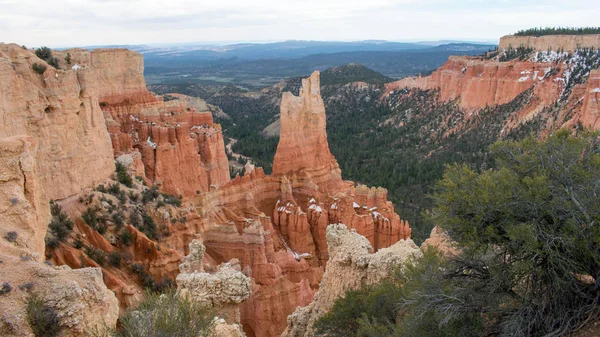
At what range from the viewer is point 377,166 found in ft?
180

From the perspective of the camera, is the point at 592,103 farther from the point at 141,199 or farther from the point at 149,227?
the point at 149,227

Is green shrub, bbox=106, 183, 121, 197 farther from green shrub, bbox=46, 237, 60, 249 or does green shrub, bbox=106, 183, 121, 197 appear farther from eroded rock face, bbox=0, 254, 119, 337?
eroded rock face, bbox=0, 254, 119, 337

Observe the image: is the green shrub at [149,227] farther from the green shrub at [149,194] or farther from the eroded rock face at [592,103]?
the eroded rock face at [592,103]

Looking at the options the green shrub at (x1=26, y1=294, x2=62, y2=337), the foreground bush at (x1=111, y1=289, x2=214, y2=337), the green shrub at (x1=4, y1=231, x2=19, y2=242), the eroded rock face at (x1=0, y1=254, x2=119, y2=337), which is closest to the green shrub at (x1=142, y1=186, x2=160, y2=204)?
the green shrub at (x1=4, y1=231, x2=19, y2=242)

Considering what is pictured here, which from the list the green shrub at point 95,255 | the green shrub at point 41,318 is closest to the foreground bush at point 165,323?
the green shrub at point 41,318

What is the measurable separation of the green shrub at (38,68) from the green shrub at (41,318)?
1039 centimetres

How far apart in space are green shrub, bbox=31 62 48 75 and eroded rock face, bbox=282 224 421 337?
399 inches

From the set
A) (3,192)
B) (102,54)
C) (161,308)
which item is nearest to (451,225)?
(161,308)

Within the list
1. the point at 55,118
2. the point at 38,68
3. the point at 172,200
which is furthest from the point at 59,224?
the point at 172,200

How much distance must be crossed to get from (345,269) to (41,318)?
805 centimetres

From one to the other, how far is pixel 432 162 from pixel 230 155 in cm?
2485

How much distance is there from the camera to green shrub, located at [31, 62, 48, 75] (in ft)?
47.8

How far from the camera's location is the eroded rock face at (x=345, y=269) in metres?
11.9

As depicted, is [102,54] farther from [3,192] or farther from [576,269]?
[576,269]
